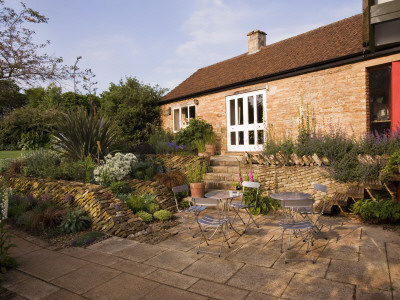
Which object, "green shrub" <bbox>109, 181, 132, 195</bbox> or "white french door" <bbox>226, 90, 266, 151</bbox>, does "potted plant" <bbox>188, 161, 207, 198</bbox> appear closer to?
"green shrub" <bbox>109, 181, 132, 195</bbox>

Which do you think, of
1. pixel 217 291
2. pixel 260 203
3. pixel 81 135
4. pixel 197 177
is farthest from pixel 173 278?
pixel 81 135

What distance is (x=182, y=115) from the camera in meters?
13.3

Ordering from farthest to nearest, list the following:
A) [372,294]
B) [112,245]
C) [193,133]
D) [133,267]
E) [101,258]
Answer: [193,133] < [112,245] < [101,258] < [133,267] < [372,294]

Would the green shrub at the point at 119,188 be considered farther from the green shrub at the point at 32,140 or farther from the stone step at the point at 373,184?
the green shrub at the point at 32,140

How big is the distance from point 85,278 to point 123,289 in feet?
2.00

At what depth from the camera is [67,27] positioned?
8.42 meters

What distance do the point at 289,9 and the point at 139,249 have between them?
7.30 m

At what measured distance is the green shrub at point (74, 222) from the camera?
484 cm

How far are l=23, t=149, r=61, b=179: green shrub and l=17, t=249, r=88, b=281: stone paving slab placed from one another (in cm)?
357

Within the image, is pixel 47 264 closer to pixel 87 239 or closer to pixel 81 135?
pixel 87 239

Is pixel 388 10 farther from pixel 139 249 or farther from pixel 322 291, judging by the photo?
pixel 139 249

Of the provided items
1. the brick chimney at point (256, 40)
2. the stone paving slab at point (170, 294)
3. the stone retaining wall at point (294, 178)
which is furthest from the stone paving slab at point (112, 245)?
the brick chimney at point (256, 40)

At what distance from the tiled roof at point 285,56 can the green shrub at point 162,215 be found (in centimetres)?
621

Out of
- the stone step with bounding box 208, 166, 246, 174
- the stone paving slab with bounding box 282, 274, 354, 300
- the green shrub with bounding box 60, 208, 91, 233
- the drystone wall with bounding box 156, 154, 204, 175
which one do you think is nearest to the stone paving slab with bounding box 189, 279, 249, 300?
the stone paving slab with bounding box 282, 274, 354, 300
